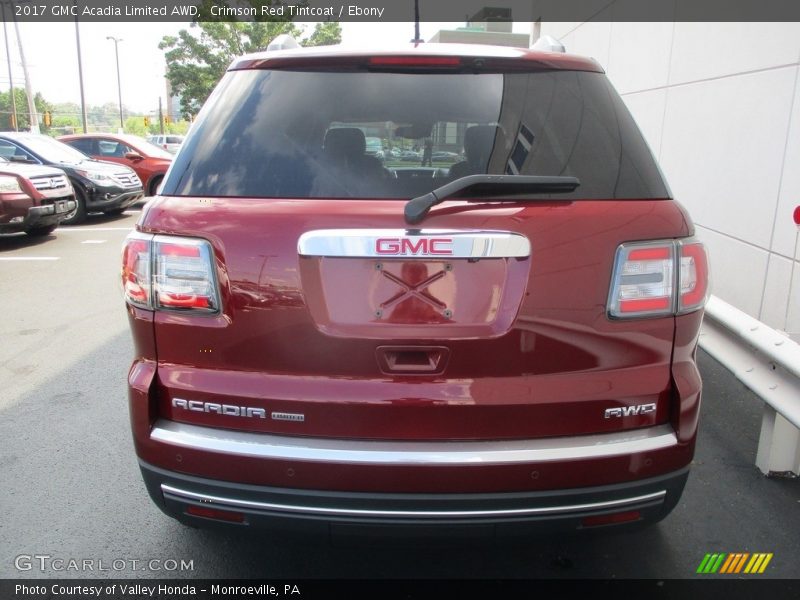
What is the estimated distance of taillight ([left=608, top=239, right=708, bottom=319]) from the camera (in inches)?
74.3

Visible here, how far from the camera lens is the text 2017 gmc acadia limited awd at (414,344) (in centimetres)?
182

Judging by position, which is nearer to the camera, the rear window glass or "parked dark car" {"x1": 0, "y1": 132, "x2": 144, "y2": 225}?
the rear window glass

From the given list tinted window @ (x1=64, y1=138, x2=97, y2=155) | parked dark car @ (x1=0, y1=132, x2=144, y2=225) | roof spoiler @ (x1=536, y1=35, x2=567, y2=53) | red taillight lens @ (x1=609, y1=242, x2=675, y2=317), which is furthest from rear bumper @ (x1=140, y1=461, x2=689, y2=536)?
tinted window @ (x1=64, y1=138, x2=97, y2=155)

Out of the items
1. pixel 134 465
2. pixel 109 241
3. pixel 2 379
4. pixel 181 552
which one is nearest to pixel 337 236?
pixel 181 552

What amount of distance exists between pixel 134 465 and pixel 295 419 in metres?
1.89

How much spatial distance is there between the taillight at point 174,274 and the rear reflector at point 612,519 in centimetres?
127

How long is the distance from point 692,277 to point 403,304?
2.97 ft

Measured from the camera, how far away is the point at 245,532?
1967 millimetres

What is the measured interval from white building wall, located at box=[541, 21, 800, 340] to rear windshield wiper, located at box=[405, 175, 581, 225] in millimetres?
3352

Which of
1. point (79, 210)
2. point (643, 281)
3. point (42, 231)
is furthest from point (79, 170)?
point (643, 281)

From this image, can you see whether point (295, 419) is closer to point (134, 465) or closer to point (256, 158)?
point (256, 158)

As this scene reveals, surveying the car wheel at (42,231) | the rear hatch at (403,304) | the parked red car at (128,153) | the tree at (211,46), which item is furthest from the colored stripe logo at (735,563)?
the tree at (211,46)

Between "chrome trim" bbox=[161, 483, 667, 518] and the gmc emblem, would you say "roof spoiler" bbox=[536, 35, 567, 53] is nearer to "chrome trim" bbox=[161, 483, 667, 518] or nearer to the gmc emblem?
the gmc emblem

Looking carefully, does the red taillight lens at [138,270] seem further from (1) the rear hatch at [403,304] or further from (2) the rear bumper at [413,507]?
(2) the rear bumper at [413,507]
